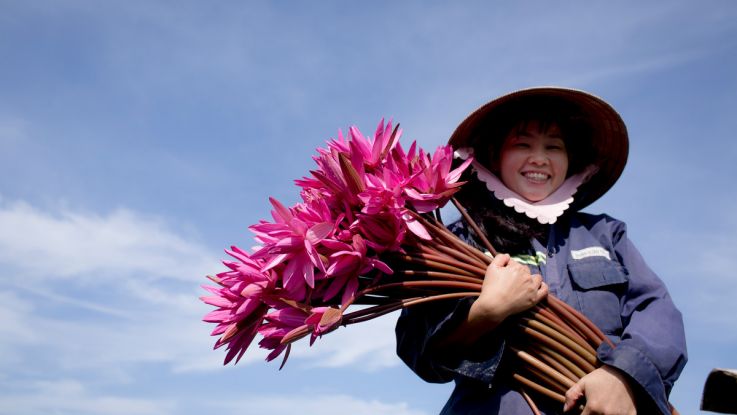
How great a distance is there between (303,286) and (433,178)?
559 mm

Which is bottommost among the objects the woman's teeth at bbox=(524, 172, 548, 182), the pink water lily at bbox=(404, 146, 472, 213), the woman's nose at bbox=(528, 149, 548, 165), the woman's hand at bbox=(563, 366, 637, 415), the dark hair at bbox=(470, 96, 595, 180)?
the woman's hand at bbox=(563, 366, 637, 415)

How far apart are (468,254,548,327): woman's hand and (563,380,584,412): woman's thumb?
29 cm

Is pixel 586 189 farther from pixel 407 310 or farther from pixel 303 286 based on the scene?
pixel 303 286

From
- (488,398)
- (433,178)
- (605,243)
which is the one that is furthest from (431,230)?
(605,243)

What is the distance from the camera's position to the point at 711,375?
233cm

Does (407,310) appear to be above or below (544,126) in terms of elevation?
below

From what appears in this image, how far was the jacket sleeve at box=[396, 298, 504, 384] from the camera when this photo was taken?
7.80 feet

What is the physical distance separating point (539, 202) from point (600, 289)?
1.42ft

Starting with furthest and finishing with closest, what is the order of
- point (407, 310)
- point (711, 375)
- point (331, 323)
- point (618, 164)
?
point (618, 164) → point (407, 310) → point (711, 375) → point (331, 323)

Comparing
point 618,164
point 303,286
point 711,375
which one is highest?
point 618,164

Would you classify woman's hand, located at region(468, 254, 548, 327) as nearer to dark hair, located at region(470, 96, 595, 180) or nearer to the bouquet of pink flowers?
the bouquet of pink flowers

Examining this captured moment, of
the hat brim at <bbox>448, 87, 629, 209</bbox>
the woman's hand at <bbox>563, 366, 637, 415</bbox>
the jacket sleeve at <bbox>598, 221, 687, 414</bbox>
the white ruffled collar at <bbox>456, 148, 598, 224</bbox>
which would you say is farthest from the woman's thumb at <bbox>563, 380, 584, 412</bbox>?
the hat brim at <bbox>448, 87, 629, 209</bbox>

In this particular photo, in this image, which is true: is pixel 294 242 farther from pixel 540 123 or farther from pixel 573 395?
pixel 540 123

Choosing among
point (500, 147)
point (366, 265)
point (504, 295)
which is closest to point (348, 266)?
point (366, 265)
